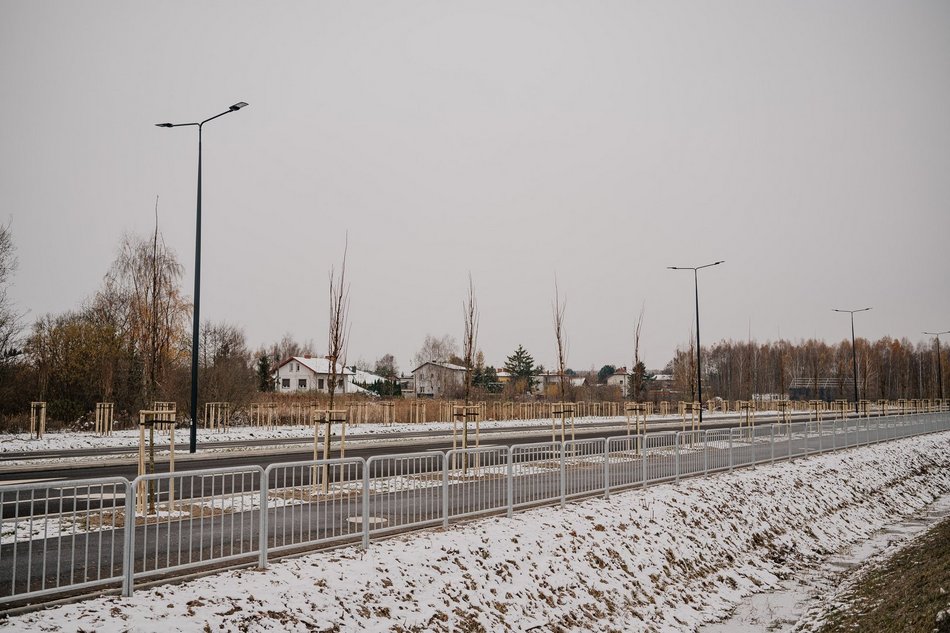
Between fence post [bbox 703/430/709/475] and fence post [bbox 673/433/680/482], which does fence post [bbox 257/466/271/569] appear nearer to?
fence post [bbox 673/433/680/482]

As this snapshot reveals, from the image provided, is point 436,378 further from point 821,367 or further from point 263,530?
point 263,530

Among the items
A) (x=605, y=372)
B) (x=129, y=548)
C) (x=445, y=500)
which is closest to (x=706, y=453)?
(x=445, y=500)

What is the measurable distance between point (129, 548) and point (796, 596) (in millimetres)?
12029

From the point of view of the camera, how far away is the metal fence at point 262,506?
7.43 meters

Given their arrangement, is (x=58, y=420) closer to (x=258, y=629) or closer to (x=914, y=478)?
(x=258, y=629)

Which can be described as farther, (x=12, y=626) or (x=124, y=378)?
(x=124, y=378)

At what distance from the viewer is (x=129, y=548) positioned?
7492 mm

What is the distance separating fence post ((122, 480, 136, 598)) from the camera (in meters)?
7.41

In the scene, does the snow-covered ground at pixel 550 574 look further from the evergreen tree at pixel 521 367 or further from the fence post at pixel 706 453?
the evergreen tree at pixel 521 367

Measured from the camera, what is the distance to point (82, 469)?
69.6 feet

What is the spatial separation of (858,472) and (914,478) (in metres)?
5.02

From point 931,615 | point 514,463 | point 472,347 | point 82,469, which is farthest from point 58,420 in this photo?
point 931,615

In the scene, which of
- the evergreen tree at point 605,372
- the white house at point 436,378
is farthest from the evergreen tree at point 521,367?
the evergreen tree at point 605,372

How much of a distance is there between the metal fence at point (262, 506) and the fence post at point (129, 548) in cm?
1
